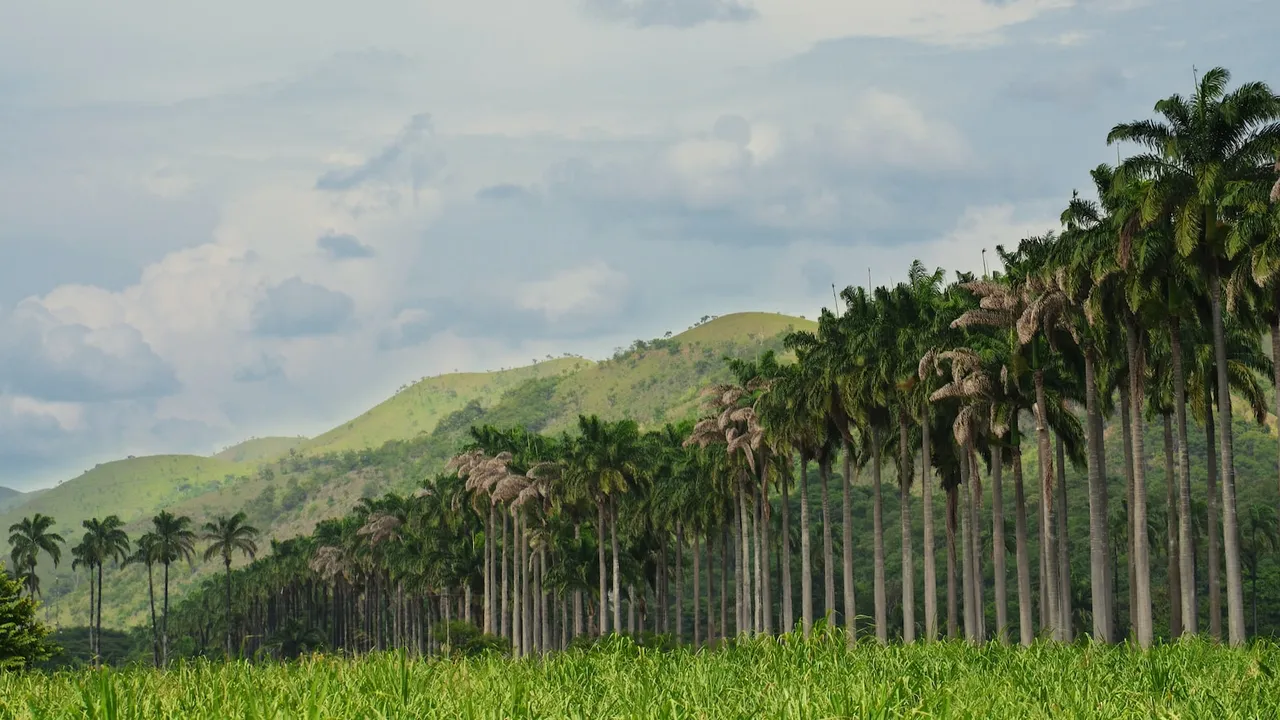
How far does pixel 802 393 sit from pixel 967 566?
47.0 ft

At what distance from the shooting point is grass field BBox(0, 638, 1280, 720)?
20.1 meters

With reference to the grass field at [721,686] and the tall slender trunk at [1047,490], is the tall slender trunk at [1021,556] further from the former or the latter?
the grass field at [721,686]

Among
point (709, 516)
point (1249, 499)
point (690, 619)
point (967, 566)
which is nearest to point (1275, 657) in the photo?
point (967, 566)

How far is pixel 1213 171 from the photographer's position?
149 ft

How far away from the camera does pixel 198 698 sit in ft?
74.9

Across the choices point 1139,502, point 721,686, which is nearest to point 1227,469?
point 1139,502

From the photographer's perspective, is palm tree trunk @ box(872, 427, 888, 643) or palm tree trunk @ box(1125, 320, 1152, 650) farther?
palm tree trunk @ box(872, 427, 888, 643)

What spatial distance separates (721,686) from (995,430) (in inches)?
1452

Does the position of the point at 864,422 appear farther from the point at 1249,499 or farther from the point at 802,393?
the point at 1249,499

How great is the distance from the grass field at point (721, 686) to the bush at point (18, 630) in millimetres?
22151

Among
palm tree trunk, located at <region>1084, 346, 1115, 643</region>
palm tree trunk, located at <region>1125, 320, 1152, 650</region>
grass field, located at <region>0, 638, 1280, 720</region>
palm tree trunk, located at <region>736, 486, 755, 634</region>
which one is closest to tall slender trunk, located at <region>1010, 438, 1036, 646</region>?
palm tree trunk, located at <region>1084, 346, 1115, 643</region>

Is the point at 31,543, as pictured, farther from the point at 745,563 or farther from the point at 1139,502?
the point at 1139,502

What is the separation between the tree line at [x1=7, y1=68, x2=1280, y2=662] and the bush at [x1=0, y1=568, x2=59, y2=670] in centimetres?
1516

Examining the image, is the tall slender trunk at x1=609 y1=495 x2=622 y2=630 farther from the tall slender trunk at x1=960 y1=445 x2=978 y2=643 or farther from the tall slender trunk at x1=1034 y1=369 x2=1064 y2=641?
the tall slender trunk at x1=1034 y1=369 x2=1064 y2=641
